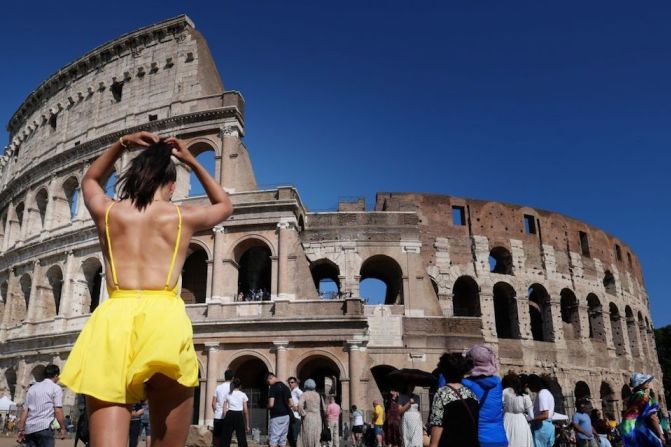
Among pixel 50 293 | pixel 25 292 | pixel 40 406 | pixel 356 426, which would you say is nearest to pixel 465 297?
pixel 356 426

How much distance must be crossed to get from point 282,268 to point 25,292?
14.0 meters

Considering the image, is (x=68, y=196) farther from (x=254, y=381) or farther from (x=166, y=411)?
(x=166, y=411)

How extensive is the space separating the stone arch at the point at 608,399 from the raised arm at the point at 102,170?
96.9 feet

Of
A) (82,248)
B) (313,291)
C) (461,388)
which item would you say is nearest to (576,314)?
(313,291)

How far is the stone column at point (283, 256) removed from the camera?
61.4ft

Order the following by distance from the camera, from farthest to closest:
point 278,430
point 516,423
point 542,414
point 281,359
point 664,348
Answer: point 664,348
point 281,359
point 278,430
point 542,414
point 516,423

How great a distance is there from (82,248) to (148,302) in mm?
22084

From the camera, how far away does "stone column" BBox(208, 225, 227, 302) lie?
19125mm

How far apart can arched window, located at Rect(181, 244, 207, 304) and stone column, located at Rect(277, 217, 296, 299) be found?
12.2ft

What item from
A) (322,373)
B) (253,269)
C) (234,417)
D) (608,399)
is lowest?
(234,417)

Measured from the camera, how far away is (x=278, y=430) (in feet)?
26.5

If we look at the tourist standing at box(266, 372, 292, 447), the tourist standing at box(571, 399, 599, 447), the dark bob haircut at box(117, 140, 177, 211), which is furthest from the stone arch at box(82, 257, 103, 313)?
the dark bob haircut at box(117, 140, 177, 211)

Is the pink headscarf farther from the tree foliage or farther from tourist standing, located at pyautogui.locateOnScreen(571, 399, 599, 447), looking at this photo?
the tree foliage

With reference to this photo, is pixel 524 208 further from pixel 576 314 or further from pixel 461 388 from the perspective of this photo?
pixel 461 388
